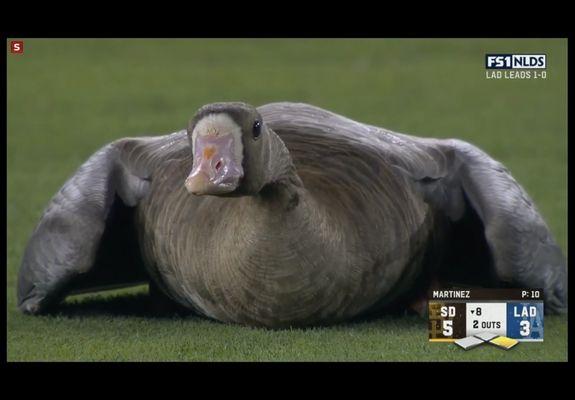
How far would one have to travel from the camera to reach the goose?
8.14m

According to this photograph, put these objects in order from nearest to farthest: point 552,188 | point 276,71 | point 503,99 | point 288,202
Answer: point 288,202
point 552,188
point 503,99
point 276,71

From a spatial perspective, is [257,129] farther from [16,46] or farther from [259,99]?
[259,99]

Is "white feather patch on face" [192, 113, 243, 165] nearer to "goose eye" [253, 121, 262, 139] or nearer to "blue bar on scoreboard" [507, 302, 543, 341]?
"goose eye" [253, 121, 262, 139]

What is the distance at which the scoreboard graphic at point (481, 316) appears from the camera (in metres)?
8.41

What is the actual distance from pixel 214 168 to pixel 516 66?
2602 mm

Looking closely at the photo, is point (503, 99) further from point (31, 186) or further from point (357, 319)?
point (357, 319)

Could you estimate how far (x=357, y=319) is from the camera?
352 inches

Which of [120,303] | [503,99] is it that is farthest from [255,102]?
[120,303]

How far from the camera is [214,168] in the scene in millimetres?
7340

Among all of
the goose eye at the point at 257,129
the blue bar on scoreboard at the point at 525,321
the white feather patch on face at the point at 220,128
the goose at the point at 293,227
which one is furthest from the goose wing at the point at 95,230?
the blue bar on scoreboard at the point at 525,321

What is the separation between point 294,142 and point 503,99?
17.9 ft

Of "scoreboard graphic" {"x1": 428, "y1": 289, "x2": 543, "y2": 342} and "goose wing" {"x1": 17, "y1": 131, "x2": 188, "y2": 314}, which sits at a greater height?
"goose wing" {"x1": 17, "y1": 131, "x2": 188, "y2": 314}

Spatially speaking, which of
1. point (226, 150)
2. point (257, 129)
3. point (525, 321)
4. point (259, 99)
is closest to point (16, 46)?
point (257, 129)

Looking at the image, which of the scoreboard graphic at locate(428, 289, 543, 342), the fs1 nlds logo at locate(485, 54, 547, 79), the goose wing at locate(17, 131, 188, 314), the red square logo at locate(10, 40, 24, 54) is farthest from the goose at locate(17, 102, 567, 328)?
the red square logo at locate(10, 40, 24, 54)
